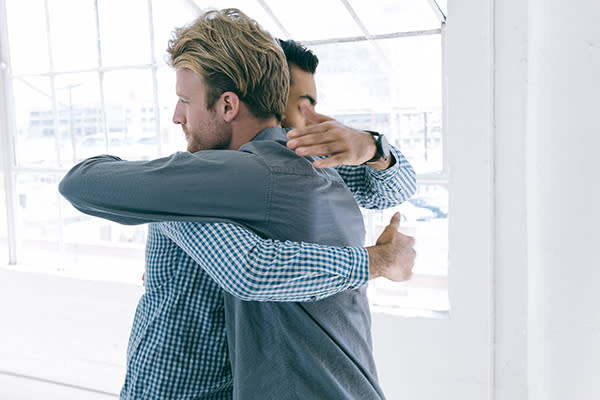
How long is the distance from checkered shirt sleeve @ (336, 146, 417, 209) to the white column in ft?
1.32

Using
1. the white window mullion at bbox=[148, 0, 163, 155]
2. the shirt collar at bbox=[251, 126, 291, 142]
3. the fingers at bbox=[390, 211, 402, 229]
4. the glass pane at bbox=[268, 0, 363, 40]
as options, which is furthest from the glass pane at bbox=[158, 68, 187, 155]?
the fingers at bbox=[390, 211, 402, 229]

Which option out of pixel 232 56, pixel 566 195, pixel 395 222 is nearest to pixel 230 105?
pixel 232 56

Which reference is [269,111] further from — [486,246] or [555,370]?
[486,246]

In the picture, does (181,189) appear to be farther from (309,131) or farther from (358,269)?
(358,269)

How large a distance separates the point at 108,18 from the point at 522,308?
3.48 m

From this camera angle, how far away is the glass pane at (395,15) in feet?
8.07

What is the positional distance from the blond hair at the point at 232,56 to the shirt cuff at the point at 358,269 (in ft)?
1.35

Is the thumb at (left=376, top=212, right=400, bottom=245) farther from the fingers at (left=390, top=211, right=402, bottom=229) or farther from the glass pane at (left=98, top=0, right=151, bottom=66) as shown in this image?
the glass pane at (left=98, top=0, right=151, bottom=66)

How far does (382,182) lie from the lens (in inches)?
59.5

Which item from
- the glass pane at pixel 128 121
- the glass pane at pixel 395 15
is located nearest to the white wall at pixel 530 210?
the glass pane at pixel 395 15

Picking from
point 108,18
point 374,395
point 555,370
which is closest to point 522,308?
point 555,370

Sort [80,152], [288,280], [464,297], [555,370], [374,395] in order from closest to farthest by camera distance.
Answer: [288,280] < [374,395] < [555,370] < [464,297] < [80,152]


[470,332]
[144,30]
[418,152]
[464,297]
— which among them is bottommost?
[470,332]

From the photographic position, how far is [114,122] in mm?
3779
